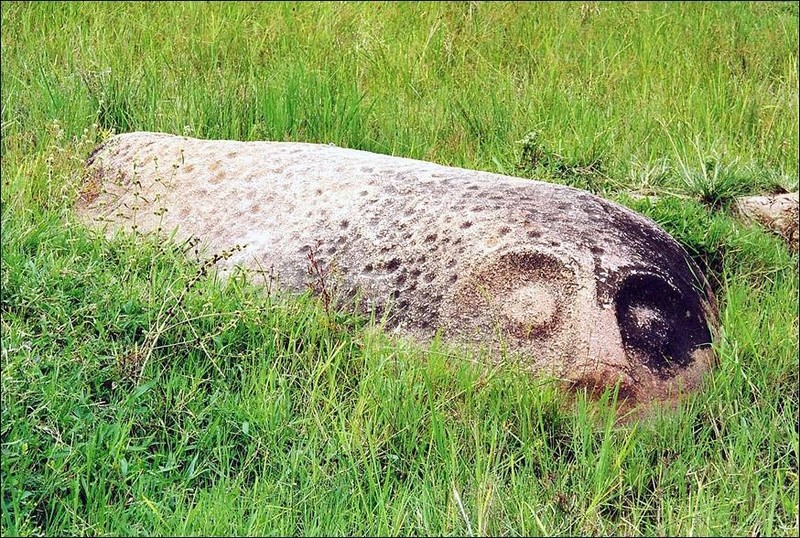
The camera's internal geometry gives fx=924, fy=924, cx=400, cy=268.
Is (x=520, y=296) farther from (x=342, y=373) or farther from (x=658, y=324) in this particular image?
(x=342, y=373)

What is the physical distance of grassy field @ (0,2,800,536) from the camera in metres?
2.47

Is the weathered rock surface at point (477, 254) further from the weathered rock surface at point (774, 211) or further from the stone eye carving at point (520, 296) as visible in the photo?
the weathered rock surface at point (774, 211)

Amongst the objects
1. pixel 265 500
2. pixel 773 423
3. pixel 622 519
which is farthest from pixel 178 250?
pixel 773 423

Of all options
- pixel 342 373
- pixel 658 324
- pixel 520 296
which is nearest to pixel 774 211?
pixel 658 324

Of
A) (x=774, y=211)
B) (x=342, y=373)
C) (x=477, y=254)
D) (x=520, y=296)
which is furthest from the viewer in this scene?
(x=774, y=211)

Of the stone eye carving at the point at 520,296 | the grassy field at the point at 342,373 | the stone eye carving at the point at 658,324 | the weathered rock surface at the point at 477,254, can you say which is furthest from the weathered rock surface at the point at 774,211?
the stone eye carving at the point at 520,296

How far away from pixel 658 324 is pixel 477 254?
2.11 ft

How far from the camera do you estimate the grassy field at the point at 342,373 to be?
2.47 meters

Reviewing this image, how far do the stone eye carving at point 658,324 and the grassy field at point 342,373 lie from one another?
0.13 m

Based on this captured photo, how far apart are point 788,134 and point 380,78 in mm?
2286

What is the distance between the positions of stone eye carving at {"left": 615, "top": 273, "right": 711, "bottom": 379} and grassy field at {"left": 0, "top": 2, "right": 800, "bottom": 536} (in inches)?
5.3

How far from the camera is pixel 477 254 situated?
125 inches

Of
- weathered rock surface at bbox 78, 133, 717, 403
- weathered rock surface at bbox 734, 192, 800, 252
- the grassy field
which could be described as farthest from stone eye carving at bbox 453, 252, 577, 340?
weathered rock surface at bbox 734, 192, 800, 252

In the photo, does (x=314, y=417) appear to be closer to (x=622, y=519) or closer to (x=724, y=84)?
(x=622, y=519)
